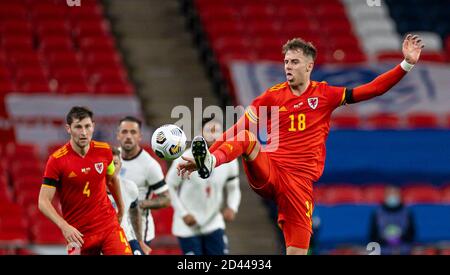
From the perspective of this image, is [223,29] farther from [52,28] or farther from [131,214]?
[131,214]

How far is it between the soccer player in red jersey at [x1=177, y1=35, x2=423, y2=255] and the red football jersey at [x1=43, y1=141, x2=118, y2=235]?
138 cm

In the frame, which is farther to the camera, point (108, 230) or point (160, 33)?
point (160, 33)

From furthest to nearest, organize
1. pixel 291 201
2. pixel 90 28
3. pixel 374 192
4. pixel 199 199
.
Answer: pixel 90 28, pixel 374 192, pixel 199 199, pixel 291 201

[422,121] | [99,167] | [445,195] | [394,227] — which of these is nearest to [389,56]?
[422,121]

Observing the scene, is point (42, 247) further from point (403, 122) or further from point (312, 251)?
point (403, 122)

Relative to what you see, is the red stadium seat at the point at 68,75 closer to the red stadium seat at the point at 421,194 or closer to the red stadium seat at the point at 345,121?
the red stadium seat at the point at 345,121

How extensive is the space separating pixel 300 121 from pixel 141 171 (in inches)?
100

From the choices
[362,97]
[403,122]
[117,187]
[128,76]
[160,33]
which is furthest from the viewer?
[160,33]

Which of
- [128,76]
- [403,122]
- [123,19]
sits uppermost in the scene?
[123,19]

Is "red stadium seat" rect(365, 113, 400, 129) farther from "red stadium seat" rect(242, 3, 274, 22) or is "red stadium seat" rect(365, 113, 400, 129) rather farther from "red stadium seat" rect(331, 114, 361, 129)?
"red stadium seat" rect(242, 3, 274, 22)

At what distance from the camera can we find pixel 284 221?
10.4m

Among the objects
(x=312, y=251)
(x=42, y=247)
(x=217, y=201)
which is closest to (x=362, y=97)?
(x=217, y=201)

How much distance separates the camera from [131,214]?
1197 cm

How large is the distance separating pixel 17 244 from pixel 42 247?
13.7 inches
